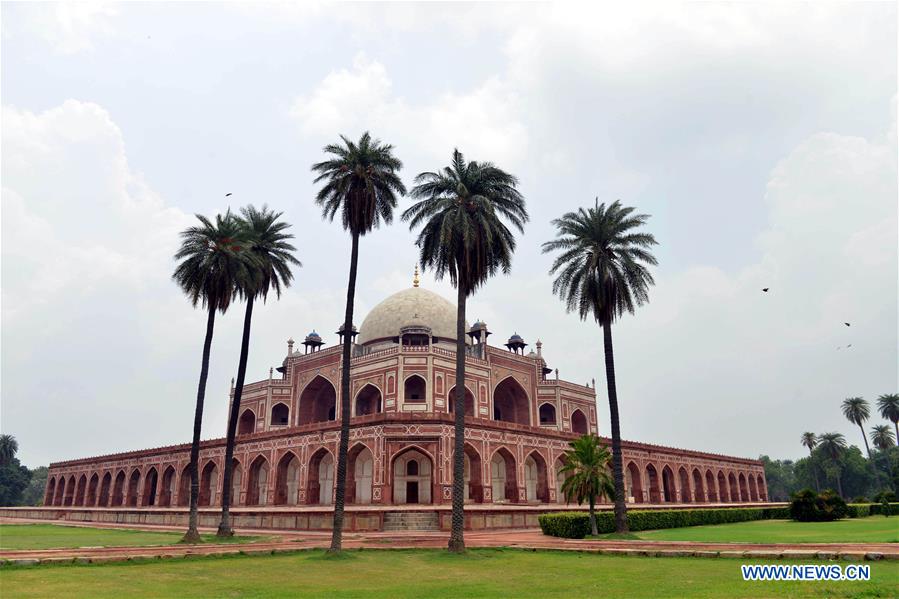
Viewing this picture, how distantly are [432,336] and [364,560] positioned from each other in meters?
39.6

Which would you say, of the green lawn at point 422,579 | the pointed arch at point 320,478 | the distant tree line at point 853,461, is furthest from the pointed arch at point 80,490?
the distant tree line at point 853,461

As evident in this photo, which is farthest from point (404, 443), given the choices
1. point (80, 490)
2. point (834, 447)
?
point (834, 447)

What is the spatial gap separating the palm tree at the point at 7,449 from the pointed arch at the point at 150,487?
175ft

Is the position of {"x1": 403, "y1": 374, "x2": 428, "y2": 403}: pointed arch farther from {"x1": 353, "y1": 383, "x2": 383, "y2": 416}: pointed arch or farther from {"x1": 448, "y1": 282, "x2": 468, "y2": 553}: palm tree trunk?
{"x1": 448, "y1": 282, "x2": 468, "y2": 553}: palm tree trunk

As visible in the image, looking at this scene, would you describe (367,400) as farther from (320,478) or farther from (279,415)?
(320,478)

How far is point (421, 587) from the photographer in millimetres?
14461

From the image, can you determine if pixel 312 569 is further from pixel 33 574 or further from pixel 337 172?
pixel 337 172

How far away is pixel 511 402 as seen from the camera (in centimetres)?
6181

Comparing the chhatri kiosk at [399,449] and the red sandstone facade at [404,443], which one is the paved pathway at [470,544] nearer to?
the chhatri kiosk at [399,449]

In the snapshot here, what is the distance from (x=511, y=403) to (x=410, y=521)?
31.6 metres

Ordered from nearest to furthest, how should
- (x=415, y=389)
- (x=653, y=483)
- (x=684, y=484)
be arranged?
(x=415, y=389) → (x=653, y=483) → (x=684, y=484)

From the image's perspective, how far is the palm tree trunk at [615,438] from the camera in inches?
1117

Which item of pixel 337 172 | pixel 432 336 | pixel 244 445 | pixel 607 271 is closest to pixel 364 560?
pixel 337 172

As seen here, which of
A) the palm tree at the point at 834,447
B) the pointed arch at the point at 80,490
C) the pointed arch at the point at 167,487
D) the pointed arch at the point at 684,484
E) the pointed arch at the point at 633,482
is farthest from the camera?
the palm tree at the point at 834,447
